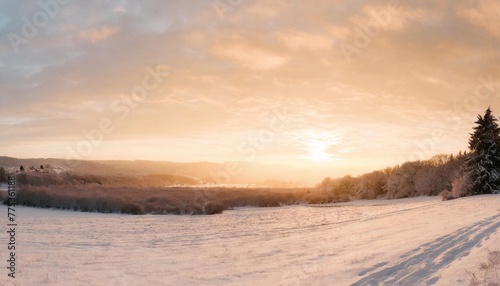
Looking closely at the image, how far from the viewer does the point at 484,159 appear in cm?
3603

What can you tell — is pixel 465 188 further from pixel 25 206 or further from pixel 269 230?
pixel 25 206

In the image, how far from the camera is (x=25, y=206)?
142 feet

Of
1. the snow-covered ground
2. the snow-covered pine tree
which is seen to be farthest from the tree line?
the snow-covered ground

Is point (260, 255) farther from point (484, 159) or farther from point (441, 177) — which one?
point (441, 177)

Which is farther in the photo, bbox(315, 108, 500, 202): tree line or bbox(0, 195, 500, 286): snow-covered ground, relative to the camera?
bbox(315, 108, 500, 202): tree line

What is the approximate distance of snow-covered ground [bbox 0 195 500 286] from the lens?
1129cm

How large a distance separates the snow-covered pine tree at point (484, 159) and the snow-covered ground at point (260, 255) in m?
15.3

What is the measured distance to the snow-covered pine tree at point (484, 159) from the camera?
35.1 meters

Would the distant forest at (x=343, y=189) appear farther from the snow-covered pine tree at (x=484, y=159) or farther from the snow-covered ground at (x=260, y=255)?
the snow-covered ground at (x=260, y=255)

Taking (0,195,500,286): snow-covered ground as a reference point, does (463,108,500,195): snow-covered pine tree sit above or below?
above

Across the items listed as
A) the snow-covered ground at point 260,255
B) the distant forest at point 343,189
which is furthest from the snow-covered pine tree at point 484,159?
the snow-covered ground at point 260,255

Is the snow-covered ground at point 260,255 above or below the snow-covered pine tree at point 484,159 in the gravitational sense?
below

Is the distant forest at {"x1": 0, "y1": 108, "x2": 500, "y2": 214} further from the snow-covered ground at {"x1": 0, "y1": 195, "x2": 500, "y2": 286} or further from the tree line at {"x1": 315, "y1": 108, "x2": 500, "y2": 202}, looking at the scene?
the snow-covered ground at {"x1": 0, "y1": 195, "x2": 500, "y2": 286}

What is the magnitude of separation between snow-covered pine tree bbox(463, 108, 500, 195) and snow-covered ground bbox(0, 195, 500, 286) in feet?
50.2
